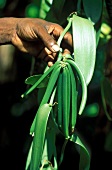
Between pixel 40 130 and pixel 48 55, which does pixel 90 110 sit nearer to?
pixel 48 55

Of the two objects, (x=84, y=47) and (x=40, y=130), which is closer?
(x=40, y=130)

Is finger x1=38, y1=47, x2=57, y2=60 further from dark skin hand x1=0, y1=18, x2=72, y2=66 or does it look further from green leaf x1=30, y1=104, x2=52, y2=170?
green leaf x1=30, y1=104, x2=52, y2=170

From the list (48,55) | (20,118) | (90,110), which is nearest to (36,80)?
(48,55)

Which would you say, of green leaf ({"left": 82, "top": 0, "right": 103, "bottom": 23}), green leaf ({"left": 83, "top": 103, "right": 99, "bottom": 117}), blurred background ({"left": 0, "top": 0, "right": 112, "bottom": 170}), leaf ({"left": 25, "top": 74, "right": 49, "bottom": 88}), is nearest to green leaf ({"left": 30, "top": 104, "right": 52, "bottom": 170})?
leaf ({"left": 25, "top": 74, "right": 49, "bottom": 88})

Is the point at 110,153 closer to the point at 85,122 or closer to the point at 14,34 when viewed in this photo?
the point at 85,122

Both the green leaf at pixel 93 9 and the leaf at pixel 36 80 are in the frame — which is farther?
the green leaf at pixel 93 9

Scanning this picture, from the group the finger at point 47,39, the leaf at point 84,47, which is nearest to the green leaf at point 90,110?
the leaf at point 84,47

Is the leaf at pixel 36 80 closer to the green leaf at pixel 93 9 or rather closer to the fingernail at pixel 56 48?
the fingernail at pixel 56 48
